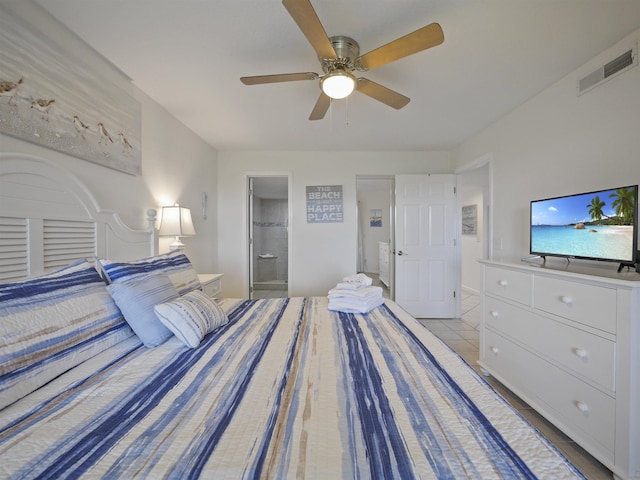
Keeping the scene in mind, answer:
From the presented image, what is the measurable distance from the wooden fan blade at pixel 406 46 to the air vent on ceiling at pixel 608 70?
1.34 meters

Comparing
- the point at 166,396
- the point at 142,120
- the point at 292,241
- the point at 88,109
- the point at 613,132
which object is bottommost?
the point at 166,396

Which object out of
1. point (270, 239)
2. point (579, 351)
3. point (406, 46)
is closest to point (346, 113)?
point (406, 46)

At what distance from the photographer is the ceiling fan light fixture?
1505mm

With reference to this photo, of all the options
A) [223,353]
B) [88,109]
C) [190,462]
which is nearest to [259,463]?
[190,462]

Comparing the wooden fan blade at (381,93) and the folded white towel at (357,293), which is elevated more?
the wooden fan blade at (381,93)

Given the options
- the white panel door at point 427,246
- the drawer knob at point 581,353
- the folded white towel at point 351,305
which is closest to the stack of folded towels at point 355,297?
the folded white towel at point 351,305

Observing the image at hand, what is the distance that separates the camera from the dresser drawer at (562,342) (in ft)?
4.14

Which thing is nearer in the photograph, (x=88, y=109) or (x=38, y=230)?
(x=38, y=230)

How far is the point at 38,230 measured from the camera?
1.29 metres

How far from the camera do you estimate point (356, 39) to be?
159cm

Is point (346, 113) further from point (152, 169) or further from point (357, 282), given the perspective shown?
point (152, 169)

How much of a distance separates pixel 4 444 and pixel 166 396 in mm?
330

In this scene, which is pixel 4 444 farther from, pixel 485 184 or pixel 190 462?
pixel 485 184

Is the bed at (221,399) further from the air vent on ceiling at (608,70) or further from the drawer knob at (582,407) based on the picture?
the air vent on ceiling at (608,70)
